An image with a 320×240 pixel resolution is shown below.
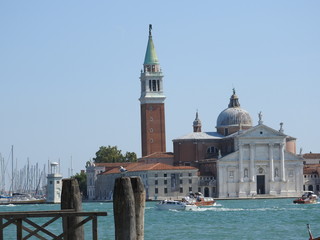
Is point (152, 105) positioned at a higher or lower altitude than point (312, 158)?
higher

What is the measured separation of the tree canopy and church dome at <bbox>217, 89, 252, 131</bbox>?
19522 mm

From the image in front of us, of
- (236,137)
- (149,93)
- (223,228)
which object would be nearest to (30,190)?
(149,93)

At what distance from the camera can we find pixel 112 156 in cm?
14062

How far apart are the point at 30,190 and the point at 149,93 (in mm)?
31222

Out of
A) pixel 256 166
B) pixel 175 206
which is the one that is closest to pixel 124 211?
pixel 175 206

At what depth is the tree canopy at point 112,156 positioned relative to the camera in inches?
5522

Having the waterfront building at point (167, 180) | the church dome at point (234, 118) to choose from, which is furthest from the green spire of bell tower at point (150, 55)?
the waterfront building at point (167, 180)

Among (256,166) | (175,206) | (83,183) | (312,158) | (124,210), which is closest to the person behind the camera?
(124,210)

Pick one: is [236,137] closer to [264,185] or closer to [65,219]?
[264,185]

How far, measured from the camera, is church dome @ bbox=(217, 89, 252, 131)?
401ft

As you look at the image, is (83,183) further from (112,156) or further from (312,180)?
(312,180)

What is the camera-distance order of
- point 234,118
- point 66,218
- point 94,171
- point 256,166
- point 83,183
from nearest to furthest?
point 66,218
point 256,166
point 234,118
point 94,171
point 83,183

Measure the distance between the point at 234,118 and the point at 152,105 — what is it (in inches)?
375

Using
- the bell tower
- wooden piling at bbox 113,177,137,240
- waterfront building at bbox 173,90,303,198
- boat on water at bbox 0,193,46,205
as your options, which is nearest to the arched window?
waterfront building at bbox 173,90,303,198
